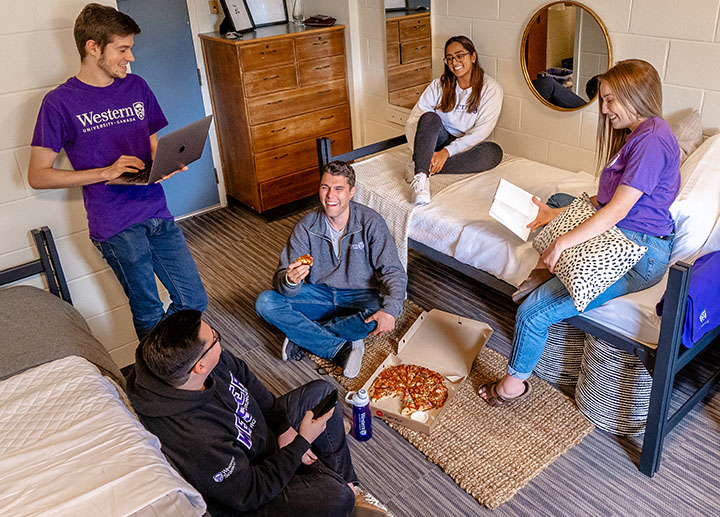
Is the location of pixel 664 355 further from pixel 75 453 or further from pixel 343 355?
pixel 75 453

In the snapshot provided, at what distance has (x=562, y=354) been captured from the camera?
2.61m

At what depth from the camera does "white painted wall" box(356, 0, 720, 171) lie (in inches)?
104

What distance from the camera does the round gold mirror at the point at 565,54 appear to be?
2986 mm

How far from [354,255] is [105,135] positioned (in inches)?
44.9

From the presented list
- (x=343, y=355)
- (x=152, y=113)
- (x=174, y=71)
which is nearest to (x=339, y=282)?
(x=343, y=355)

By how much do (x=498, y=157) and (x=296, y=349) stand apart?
1.55 metres

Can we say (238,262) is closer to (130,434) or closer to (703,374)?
(130,434)

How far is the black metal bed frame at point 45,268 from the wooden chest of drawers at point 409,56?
7.83 feet

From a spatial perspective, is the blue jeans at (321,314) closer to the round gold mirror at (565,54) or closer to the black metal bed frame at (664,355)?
the black metal bed frame at (664,355)

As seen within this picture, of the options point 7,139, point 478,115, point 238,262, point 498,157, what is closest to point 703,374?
point 498,157

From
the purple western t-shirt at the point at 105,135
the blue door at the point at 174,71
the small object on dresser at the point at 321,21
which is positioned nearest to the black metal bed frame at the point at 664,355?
the purple western t-shirt at the point at 105,135

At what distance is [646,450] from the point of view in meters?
2.17

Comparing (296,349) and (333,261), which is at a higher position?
(333,261)

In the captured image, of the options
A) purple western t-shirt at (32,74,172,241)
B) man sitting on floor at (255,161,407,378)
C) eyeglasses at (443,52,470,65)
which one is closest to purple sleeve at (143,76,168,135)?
purple western t-shirt at (32,74,172,241)
